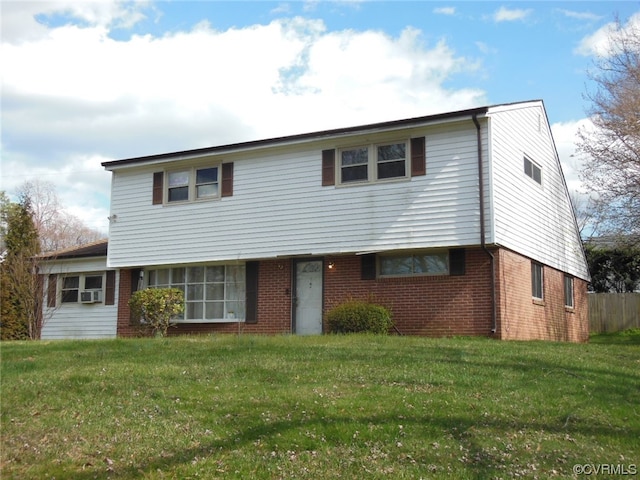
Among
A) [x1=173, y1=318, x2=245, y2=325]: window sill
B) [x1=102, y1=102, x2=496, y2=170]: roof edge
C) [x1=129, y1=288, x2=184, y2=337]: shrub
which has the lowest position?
[x1=173, y1=318, x2=245, y2=325]: window sill

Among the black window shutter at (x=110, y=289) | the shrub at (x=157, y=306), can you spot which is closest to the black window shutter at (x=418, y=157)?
the shrub at (x=157, y=306)

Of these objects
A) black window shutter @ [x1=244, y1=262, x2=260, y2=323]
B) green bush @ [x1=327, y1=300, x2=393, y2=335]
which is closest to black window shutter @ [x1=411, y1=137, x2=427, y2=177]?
green bush @ [x1=327, y1=300, x2=393, y2=335]

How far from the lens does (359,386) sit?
8.74m

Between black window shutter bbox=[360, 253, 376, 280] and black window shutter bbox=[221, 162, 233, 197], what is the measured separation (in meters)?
4.36

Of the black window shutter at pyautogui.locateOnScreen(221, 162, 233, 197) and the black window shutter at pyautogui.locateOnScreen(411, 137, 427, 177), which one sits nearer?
the black window shutter at pyautogui.locateOnScreen(411, 137, 427, 177)

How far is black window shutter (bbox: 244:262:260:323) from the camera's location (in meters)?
18.8

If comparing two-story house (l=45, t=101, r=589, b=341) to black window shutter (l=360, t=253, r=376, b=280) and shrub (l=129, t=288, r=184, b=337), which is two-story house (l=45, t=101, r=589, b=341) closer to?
black window shutter (l=360, t=253, r=376, b=280)

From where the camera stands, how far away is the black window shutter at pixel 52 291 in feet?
74.3

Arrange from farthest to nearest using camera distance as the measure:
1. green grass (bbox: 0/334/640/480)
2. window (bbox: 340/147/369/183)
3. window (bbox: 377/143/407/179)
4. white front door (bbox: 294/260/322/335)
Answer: white front door (bbox: 294/260/322/335) → window (bbox: 340/147/369/183) → window (bbox: 377/143/407/179) → green grass (bbox: 0/334/640/480)

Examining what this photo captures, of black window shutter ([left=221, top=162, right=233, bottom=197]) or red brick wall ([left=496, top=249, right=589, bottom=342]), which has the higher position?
black window shutter ([left=221, top=162, right=233, bottom=197])

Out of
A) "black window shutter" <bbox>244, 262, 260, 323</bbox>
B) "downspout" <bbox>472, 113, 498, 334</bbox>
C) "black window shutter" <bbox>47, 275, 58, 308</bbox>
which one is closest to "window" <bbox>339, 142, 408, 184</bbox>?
"downspout" <bbox>472, 113, 498, 334</bbox>

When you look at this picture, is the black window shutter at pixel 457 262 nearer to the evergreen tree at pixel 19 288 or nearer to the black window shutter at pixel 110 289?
the black window shutter at pixel 110 289

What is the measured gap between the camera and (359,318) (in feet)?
53.2

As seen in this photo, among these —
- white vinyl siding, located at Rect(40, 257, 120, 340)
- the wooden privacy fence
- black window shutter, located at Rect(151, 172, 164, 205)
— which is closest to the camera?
black window shutter, located at Rect(151, 172, 164, 205)
